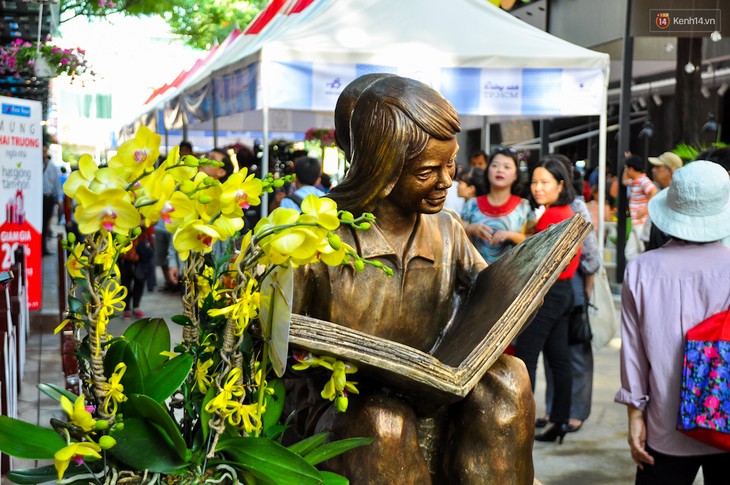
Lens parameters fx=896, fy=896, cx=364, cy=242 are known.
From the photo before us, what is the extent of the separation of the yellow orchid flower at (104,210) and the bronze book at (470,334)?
1.38 ft

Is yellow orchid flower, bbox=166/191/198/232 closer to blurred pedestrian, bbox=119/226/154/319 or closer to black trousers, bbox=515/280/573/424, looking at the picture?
black trousers, bbox=515/280/573/424

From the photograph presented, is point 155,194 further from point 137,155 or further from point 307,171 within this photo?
point 307,171

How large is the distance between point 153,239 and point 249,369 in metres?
8.85

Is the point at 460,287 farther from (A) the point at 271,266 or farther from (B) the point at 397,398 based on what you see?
(A) the point at 271,266

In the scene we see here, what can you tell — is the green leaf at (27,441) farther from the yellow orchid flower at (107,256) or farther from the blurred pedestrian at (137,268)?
the blurred pedestrian at (137,268)

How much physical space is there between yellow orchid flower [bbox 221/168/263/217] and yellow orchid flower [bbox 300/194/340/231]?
0.09 metres

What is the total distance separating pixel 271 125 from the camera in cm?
1473

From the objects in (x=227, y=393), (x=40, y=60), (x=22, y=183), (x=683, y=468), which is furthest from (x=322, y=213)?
(x=40, y=60)

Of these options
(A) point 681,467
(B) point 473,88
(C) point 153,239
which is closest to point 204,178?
(A) point 681,467

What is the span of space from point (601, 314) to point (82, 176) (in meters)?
4.51

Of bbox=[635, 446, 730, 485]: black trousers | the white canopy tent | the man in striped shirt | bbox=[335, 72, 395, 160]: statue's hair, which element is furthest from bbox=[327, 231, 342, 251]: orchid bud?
the man in striped shirt

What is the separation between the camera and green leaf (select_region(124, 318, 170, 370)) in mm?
1789

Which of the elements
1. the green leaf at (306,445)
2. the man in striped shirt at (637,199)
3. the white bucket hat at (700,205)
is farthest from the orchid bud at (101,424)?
the man in striped shirt at (637,199)

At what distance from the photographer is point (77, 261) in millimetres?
1511
